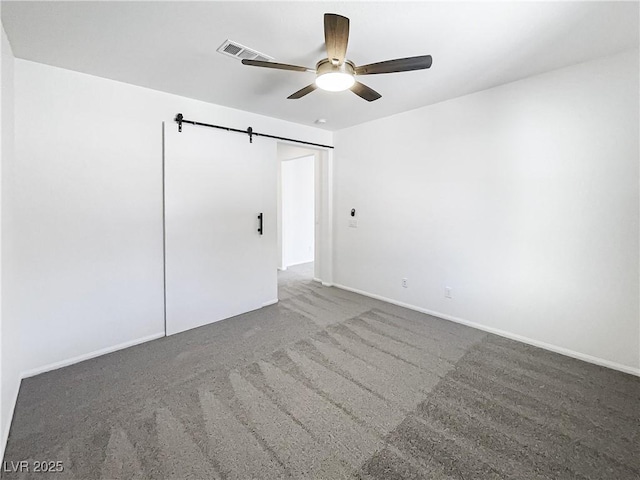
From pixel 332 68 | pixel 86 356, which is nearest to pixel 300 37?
pixel 332 68

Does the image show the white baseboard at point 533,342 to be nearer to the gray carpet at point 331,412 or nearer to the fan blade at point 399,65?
the gray carpet at point 331,412

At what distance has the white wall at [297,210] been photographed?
20.7 ft

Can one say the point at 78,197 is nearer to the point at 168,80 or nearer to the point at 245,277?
the point at 168,80

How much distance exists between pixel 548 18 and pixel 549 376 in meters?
2.58

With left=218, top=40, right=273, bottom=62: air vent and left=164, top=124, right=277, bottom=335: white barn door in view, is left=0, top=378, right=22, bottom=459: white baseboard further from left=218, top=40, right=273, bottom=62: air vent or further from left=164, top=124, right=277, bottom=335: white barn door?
left=218, top=40, right=273, bottom=62: air vent

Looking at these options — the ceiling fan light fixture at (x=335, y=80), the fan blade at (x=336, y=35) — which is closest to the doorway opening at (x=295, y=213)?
the ceiling fan light fixture at (x=335, y=80)

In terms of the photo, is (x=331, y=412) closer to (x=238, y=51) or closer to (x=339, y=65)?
(x=339, y=65)

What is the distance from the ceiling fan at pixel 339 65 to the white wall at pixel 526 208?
1.63 meters

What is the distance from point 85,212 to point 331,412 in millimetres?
2629

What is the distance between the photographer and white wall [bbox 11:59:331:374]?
7.66 ft

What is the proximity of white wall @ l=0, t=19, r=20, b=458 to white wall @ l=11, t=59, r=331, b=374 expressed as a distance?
0.23 meters

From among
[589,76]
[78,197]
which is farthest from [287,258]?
[589,76]

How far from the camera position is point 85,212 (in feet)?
8.45

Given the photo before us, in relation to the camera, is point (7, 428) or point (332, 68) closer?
point (7, 428)
